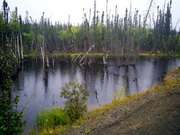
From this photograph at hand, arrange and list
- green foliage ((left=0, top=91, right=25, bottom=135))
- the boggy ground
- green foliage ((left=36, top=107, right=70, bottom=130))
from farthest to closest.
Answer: green foliage ((left=36, top=107, right=70, bottom=130)), the boggy ground, green foliage ((left=0, top=91, right=25, bottom=135))

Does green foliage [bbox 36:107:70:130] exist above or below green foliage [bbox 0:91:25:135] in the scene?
below

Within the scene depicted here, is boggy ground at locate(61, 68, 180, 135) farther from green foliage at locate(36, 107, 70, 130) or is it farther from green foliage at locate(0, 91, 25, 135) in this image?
green foliage at locate(0, 91, 25, 135)

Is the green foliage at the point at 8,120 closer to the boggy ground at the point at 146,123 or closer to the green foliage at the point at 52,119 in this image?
the boggy ground at the point at 146,123

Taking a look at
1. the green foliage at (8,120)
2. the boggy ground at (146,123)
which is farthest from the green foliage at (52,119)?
the green foliage at (8,120)

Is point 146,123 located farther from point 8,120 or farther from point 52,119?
point 52,119

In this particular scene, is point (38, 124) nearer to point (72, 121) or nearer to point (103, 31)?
point (72, 121)

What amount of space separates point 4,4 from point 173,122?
5300 cm

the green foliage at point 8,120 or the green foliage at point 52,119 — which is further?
the green foliage at point 52,119

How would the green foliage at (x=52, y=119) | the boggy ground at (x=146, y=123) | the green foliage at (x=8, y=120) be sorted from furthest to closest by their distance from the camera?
the green foliage at (x=52, y=119), the boggy ground at (x=146, y=123), the green foliage at (x=8, y=120)

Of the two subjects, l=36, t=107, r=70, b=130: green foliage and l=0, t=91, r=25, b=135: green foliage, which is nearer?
l=0, t=91, r=25, b=135: green foliage

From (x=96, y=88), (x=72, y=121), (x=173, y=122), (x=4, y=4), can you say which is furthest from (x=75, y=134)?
(x=4, y=4)

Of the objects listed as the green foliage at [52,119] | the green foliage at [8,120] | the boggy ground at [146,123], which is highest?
the green foliage at [8,120]

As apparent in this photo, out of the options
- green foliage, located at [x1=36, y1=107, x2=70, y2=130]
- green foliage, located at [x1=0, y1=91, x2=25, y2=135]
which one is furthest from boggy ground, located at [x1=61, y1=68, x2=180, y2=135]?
green foliage, located at [x1=0, y1=91, x2=25, y2=135]

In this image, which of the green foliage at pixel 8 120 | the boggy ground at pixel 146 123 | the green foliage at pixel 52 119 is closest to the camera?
the green foliage at pixel 8 120
